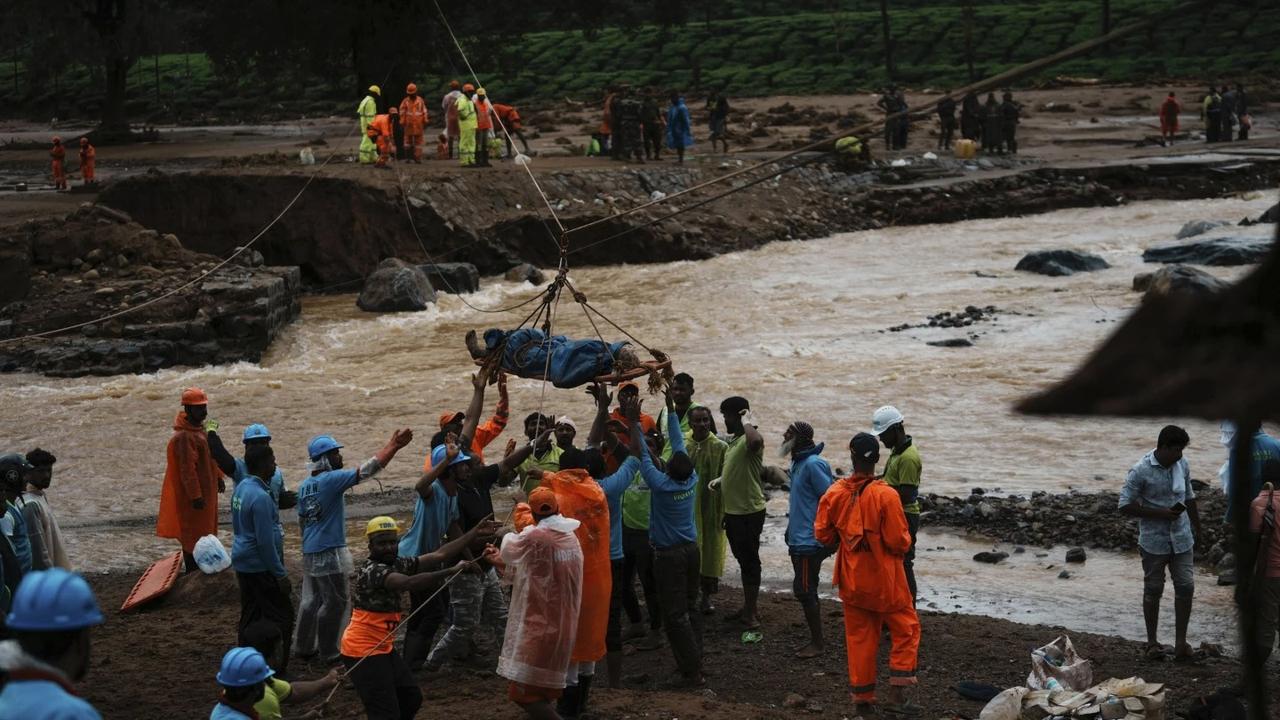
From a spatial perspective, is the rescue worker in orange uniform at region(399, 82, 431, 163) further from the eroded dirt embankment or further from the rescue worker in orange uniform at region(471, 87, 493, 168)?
the eroded dirt embankment

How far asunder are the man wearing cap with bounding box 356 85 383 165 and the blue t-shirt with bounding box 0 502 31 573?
2040 cm

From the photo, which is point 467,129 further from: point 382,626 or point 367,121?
point 382,626

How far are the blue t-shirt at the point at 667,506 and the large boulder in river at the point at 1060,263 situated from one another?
19031mm

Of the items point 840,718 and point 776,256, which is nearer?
point 840,718

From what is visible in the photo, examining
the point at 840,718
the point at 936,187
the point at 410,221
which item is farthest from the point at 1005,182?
the point at 840,718

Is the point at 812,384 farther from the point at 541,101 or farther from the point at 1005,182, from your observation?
the point at 541,101

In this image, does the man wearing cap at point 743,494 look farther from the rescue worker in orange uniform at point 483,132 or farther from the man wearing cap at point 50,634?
the rescue worker in orange uniform at point 483,132

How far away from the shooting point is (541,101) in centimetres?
5766

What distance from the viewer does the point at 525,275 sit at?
26344mm

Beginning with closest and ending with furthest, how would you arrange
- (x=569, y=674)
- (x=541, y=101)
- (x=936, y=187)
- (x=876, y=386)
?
(x=569, y=674), (x=876, y=386), (x=936, y=187), (x=541, y=101)

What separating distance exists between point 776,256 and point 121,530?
59.0ft

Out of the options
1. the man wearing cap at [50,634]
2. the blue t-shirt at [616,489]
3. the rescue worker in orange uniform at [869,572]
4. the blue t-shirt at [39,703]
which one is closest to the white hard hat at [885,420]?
the rescue worker in orange uniform at [869,572]

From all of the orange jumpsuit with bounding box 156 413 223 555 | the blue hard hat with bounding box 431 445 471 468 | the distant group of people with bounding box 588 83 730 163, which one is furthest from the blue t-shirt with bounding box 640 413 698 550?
the distant group of people with bounding box 588 83 730 163

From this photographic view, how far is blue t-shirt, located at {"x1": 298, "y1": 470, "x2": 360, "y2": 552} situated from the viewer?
26.6 ft
